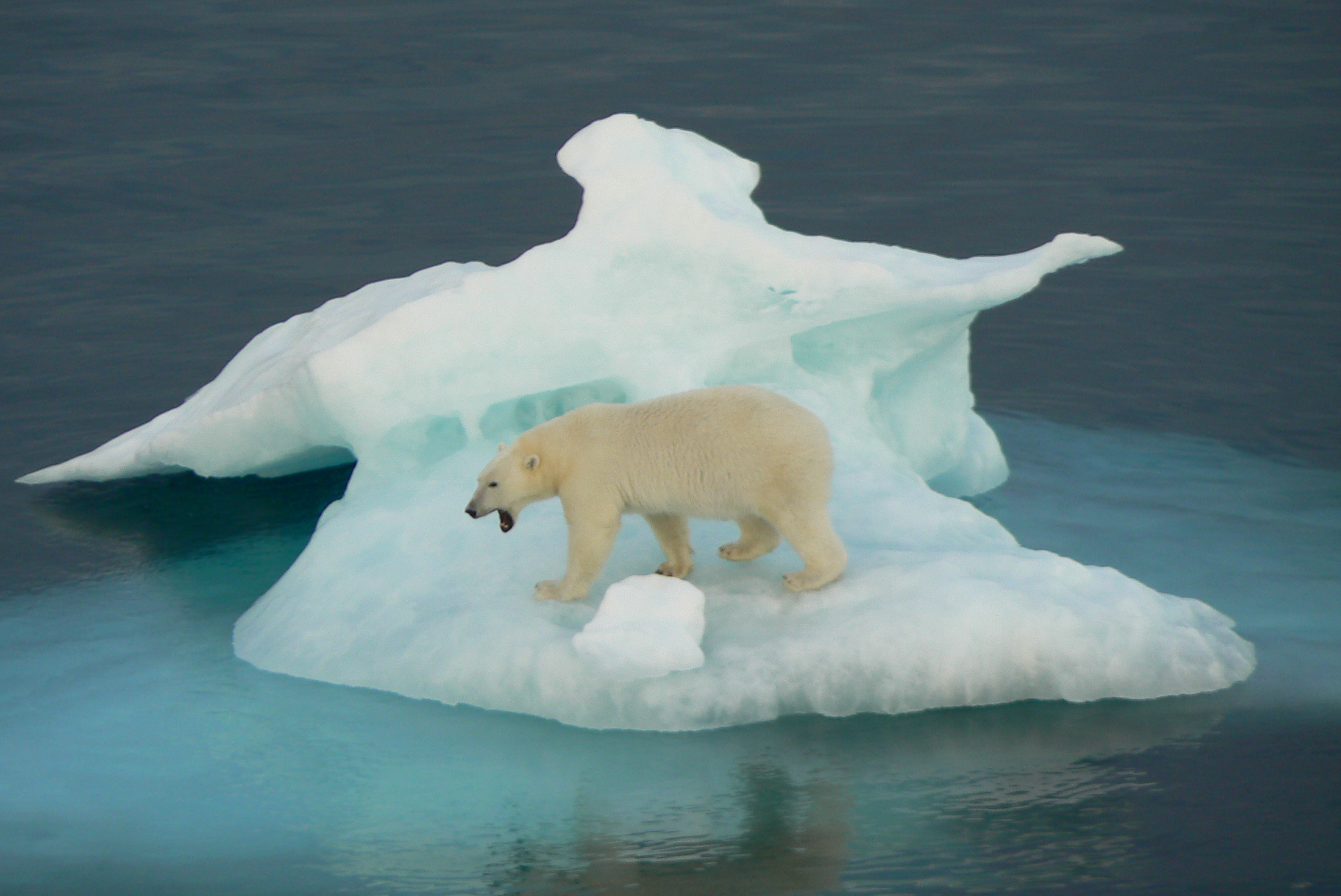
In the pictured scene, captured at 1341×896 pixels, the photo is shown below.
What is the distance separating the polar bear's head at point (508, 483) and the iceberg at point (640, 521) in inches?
17.7

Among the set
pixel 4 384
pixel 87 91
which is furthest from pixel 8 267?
pixel 87 91

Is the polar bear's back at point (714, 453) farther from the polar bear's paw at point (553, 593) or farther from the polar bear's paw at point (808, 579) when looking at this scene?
the polar bear's paw at point (553, 593)

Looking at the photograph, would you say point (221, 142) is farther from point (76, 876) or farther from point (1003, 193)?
point (76, 876)

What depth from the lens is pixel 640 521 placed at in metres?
7.38

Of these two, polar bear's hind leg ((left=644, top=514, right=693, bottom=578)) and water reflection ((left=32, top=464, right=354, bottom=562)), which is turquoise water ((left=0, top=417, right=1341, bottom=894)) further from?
water reflection ((left=32, top=464, right=354, bottom=562))

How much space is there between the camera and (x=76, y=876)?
5441 mm

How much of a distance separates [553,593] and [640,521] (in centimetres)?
95

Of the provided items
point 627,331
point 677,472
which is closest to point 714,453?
point 677,472

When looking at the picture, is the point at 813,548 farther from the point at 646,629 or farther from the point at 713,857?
the point at 713,857

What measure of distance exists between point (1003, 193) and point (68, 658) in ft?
35.4

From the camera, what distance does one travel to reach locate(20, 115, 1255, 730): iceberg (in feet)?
20.3

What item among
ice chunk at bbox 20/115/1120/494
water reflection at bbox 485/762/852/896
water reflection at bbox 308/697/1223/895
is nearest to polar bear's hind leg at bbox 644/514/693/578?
water reflection at bbox 308/697/1223/895

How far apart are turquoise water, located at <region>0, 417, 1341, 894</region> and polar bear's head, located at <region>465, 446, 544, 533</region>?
79cm

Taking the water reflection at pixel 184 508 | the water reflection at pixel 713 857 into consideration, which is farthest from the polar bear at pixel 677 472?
the water reflection at pixel 184 508
